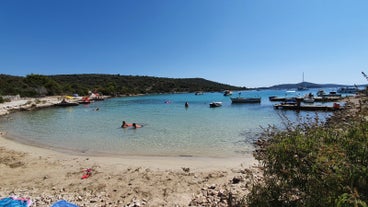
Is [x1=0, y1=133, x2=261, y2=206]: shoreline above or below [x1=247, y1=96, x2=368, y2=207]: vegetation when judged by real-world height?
below

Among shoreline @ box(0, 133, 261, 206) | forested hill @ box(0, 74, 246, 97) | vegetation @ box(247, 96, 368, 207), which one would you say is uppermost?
forested hill @ box(0, 74, 246, 97)

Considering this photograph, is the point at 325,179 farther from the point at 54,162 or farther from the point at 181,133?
the point at 181,133

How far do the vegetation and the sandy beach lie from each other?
77cm

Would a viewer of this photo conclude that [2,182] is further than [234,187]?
Yes

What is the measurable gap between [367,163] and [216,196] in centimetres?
352

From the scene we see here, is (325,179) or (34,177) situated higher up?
(325,179)

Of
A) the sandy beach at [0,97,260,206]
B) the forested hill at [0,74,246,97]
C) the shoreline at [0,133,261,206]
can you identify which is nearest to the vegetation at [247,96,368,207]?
the sandy beach at [0,97,260,206]

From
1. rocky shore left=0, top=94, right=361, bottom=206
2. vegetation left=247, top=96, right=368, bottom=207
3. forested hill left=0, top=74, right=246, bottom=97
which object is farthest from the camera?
forested hill left=0, top=74, right=246, bottom=97

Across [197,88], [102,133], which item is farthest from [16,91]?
[197,88]

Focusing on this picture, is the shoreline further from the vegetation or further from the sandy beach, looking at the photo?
the vegetation

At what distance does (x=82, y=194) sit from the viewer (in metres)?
5.94

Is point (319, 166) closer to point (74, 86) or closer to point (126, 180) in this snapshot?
point (126, 180)

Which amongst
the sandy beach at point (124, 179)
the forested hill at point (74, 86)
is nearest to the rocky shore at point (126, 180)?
the sandy beach at point (124, 179)

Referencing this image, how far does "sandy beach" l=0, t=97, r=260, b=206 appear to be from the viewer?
552 centimetres
